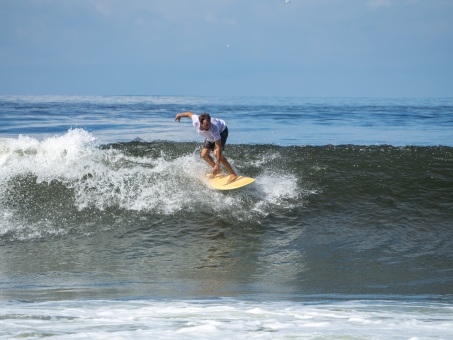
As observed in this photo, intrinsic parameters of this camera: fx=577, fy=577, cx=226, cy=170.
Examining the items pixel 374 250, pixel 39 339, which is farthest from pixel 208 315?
pixel 374 250

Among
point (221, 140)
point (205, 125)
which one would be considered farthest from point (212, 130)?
point (221, 140)

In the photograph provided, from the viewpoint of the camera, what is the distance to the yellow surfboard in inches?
405

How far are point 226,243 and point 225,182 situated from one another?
199 cm

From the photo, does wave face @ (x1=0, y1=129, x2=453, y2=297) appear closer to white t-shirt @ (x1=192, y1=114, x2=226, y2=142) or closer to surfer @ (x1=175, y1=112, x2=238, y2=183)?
surfer @ (x1=175, y1=112, x2=238, y2=183)

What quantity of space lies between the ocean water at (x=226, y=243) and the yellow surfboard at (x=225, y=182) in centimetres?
19

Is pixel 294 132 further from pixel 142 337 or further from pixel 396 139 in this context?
pixel 142 337

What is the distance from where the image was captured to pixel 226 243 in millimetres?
8680

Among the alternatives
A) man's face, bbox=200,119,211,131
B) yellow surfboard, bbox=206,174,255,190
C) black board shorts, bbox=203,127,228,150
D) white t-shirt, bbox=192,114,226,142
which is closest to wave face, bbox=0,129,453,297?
yellow surfboard, bbox=206,174,255,190

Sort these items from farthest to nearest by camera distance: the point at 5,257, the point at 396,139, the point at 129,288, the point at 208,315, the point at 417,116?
the point at 417,116 → the point at 396,139 → the point at 5,257 → the point at 129,288 → the point at 208,315

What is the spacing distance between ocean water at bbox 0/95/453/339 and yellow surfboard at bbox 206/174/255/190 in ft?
0.61

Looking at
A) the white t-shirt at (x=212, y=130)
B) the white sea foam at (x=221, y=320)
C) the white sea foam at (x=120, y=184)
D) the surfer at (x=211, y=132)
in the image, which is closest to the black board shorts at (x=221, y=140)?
the surfer at (x=211, y=132)

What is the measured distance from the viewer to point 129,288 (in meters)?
5.92

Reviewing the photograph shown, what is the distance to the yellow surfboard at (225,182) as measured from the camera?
33.8ft

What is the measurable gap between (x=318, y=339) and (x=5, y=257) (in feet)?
18.5
